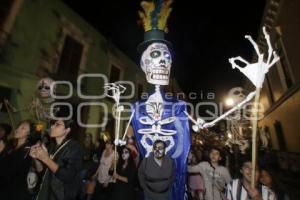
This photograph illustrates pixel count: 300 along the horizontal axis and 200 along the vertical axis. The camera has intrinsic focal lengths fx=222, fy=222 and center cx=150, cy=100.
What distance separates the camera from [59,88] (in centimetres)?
866

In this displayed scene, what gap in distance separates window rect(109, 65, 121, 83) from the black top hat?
28.2ft

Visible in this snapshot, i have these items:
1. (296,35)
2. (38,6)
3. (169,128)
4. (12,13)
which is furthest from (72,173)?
(296,35)

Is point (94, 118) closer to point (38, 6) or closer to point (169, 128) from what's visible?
point (38, 6)

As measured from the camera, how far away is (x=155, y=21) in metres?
3.98

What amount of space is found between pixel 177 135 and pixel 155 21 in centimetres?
205

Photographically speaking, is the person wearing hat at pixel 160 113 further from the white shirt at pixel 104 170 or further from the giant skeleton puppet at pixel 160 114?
the white shirt at pixel 104 170

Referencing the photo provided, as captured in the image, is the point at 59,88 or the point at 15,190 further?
the point at 59,88

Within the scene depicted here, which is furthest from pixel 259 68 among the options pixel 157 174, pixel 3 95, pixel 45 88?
pixel 3 95

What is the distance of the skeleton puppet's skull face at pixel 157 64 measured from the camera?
3.70 m

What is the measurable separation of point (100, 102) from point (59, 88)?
2.83 meters

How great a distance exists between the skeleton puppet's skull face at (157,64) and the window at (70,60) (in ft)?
20.1

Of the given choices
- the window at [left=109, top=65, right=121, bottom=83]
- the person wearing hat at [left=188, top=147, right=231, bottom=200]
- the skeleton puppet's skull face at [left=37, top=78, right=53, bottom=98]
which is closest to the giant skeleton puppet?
the person wearing hat at [left=188, top=147, right=231, bottom=200]

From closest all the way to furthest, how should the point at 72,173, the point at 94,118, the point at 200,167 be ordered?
the point at 72,173 < the point at 200,167 < the point at 94,118

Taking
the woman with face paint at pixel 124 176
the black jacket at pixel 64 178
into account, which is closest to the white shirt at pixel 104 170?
the woman with face paint at pixel 124 176
